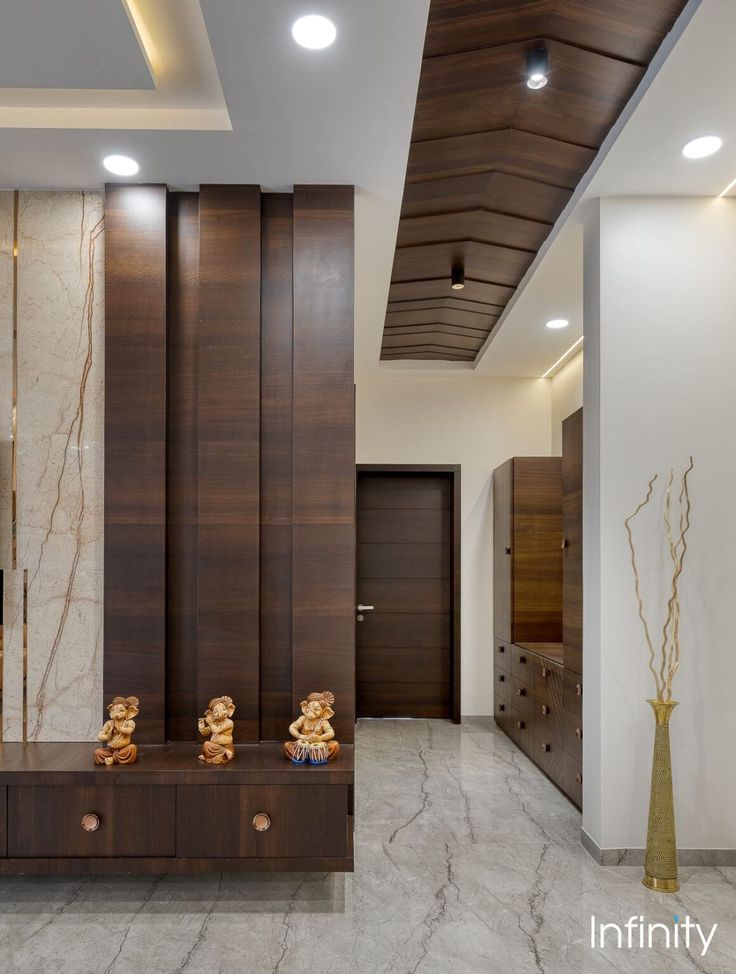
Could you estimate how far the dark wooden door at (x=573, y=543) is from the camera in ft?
11.9

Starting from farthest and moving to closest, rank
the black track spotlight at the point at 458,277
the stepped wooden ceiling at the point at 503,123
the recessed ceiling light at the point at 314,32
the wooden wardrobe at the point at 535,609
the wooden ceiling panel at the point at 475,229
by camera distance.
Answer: the black track spotlight at the point at 458,277 < the wooden wardrobe at the point at 535,609 < the wooden ceiling panel at the point at 475,229 < the stepped wooden ceiling at the point at 503,123 < the recessed ceiling light at the point at 314,32

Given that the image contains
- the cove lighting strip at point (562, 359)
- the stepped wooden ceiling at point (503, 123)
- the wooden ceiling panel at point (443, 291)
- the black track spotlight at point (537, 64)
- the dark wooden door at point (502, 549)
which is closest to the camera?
the stepped wooden ceiling at point (503, 123)

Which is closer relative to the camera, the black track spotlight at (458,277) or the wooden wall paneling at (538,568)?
the black track spotlight at (458,277)

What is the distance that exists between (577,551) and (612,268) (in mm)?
1270

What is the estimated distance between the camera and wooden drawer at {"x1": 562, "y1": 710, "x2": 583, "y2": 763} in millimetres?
3709

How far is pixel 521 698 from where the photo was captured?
4996 mm

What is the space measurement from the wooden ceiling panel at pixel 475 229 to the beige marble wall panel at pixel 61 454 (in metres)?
1.40

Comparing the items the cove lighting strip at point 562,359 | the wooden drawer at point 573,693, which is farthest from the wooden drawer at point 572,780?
the cove lighting strip at point 562,359

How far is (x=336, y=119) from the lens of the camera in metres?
2.66

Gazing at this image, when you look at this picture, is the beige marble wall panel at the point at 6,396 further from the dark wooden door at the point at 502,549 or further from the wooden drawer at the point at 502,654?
the wooden drawer at the point at 502,654

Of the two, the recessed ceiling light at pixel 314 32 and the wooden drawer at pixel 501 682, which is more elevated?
the recessed ceiling light at pixel 314 32

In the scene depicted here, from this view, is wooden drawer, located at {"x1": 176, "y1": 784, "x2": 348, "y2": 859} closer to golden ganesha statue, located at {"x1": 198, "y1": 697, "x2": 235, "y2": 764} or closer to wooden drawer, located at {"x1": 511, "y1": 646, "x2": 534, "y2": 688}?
golden ganesha statue, located at {"x1": 198, "y1": 697, "x2": 235, "y2": 764}

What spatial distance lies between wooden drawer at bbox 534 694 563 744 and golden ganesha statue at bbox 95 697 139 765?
7.31ft

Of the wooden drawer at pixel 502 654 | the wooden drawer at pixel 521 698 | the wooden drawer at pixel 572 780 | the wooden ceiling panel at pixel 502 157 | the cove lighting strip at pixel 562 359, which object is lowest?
the wooden drawer at pixel 572 780
